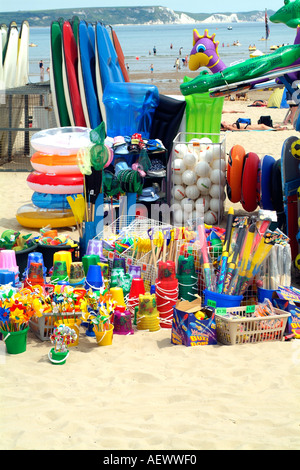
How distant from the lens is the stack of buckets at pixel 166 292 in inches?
195

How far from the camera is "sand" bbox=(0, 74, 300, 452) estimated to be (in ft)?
10.5

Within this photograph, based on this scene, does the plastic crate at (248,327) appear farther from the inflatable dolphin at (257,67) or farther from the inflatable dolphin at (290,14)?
the inflatable dolphin at (290,14)

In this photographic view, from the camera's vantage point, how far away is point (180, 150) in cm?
762

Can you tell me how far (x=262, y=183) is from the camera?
273 inches

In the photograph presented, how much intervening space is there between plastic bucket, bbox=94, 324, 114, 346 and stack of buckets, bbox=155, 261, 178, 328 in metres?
0.56

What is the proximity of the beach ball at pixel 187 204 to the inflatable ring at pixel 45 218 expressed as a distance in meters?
1.37

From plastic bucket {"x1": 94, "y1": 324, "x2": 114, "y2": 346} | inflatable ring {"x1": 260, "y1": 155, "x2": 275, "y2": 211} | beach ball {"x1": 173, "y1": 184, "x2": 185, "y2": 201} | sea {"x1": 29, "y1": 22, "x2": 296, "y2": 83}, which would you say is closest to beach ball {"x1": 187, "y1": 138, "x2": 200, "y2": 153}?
beach ball {"x1": 173, "y1": 184, "x2": 185, "y2": 201}

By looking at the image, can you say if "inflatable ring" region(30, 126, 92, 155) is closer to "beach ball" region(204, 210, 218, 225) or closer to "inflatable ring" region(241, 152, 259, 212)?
"beach ball" region(204, 210, 218, 225)

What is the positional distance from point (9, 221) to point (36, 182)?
967 millimetres

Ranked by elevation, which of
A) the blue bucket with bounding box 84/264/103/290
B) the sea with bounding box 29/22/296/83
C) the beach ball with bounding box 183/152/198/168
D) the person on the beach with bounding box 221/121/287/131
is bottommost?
the sea with bounding box 29/22/296/83

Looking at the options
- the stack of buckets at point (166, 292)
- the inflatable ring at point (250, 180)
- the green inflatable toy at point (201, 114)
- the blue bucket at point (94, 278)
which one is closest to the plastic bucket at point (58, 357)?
the blue bucket at point (94, 278)

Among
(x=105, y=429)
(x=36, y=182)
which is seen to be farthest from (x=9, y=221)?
(x=105, y=429)

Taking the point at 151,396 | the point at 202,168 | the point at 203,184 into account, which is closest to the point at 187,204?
the point at 203,184

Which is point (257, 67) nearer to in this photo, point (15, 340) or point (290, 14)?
point (290, 14)
